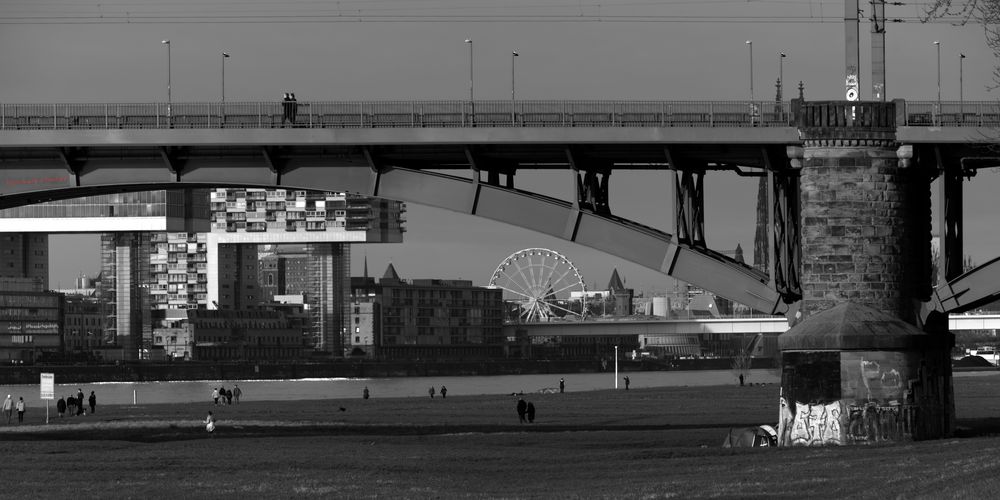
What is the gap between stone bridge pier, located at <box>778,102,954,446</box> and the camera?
158ft

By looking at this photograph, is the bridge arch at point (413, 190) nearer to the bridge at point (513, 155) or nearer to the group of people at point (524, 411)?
the bridge at point (513, 155)

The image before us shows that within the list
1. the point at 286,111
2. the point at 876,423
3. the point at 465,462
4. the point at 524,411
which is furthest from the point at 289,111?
the point at 524,411

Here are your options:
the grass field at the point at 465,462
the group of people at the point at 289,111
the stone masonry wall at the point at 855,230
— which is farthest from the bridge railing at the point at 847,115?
the group of people at the point at 289,111

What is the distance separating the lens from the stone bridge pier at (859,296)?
48125 millimetres

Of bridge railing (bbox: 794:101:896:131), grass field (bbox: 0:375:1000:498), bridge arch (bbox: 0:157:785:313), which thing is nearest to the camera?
grass field (bbox: 0:375:1000:498)

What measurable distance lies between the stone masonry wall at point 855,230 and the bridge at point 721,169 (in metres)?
0.05

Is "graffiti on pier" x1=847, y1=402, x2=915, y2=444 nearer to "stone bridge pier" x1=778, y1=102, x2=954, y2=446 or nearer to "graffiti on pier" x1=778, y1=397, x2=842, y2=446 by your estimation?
"stone bridge pier" x1=778, y1=102, x2=954, y2=446

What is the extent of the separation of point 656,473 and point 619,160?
612 inches

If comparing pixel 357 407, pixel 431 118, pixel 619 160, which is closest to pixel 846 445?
pixel 619 160

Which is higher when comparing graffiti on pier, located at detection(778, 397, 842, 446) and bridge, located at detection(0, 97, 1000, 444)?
bridge, located at detection(0, 97, 1000, 444)

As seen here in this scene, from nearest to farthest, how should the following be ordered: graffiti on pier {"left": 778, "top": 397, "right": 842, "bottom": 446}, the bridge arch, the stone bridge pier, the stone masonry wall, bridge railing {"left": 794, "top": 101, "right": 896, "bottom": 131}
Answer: graffiti on pier {"left": 778, "top": 397, "right": 842, "bottom": 446}
the stone bridge pier
the stone masonry wall
bridge railing {"left": 794, "top": 101, "right": 896, "bottom": 131}
the bridge arch

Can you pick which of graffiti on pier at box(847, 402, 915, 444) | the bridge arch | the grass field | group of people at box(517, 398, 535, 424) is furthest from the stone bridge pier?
group of people at box(517, 398, 535, 424)

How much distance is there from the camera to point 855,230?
49312 millimetres

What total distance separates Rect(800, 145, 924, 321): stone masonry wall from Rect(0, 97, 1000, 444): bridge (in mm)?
49
